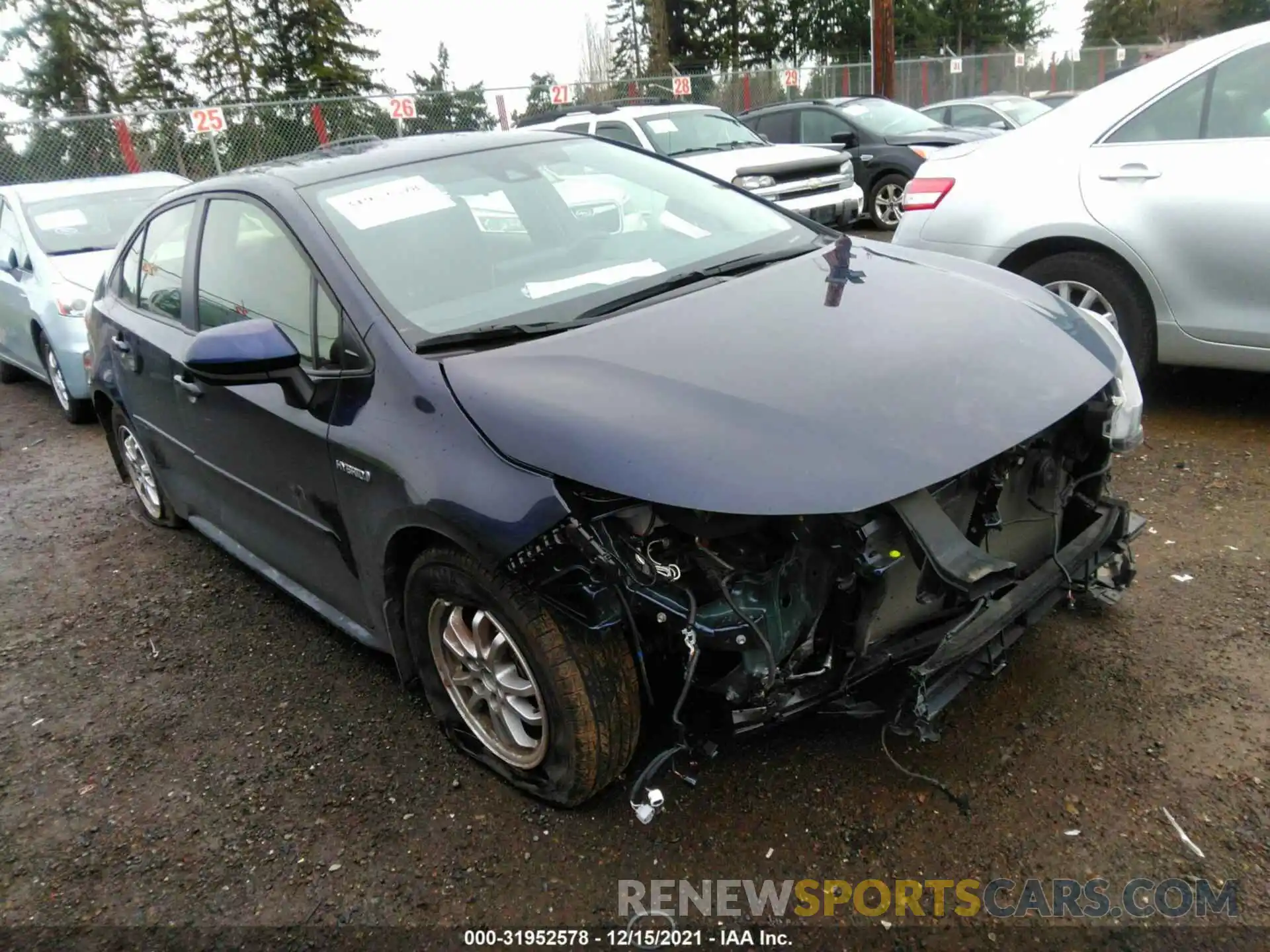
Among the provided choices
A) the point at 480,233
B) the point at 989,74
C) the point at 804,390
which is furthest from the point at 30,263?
the point at 989,74

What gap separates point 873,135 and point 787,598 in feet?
33.5

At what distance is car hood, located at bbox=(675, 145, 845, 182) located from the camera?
365 inches

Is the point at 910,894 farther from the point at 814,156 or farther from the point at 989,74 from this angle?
the point at 989,74

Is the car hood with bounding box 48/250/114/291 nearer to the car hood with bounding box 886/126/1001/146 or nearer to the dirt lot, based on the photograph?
the dirt lot

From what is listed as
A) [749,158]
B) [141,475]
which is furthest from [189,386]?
[749,158]

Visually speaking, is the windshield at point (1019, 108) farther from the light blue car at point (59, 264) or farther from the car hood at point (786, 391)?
the car hood at point (786, 391)

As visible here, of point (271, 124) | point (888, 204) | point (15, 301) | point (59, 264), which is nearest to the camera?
point (59, 264)

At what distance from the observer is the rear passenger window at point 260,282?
270 cm

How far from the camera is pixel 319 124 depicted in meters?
15.1

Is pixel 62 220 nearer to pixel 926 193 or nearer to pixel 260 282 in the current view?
pixel 260 282

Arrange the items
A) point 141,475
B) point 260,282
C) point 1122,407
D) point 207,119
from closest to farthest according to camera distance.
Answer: point 1122,407
point 260,282
point 141,475
point 207,119

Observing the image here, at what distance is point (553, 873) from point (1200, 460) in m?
3.37

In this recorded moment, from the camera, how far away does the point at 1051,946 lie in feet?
6.57

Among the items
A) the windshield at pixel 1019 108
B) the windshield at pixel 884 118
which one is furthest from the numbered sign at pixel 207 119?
the windshield at pixel 1019 108
